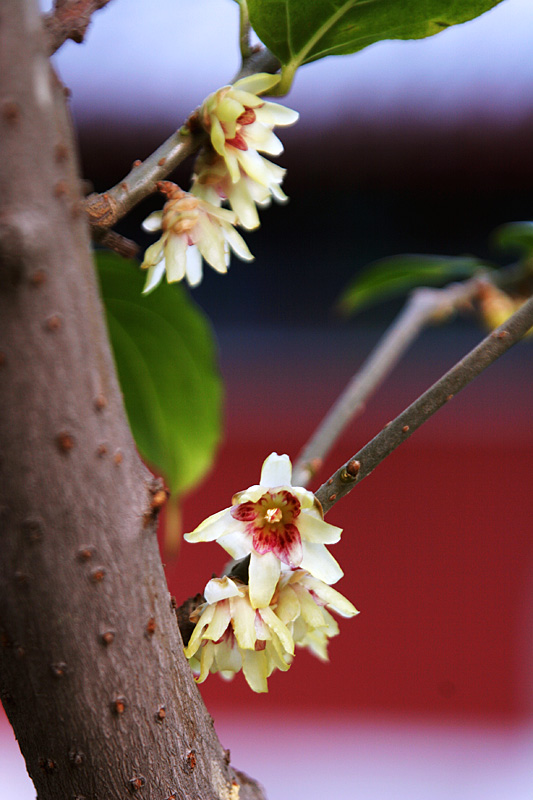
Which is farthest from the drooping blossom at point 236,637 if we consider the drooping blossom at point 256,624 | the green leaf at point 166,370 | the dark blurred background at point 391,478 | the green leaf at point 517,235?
the dark blurred background at point 391,478

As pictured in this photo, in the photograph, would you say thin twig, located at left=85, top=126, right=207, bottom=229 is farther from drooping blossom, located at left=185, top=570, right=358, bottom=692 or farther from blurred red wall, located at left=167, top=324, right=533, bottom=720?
blurred red wall, located at left=167, top=324, right=533, bottom=720

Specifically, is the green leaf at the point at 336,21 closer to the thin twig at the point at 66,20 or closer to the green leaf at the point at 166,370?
the thin twig at the point at 66,20

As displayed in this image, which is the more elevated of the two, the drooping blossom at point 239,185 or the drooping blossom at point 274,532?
the drooping blossom at point 239,185

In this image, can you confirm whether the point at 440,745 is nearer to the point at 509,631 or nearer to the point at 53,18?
the point at 509,631

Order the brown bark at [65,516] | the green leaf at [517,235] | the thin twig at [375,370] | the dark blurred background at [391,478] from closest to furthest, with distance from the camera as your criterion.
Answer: the brown bark at [65,516] → the thin twig at [375,370] → the green leaf at [517,235] → the dark blurred background at [391,478]

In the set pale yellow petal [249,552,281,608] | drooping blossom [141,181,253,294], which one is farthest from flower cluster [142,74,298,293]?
pale yellow petal [249,552,281,608]

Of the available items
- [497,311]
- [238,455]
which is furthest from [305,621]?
[238,455]

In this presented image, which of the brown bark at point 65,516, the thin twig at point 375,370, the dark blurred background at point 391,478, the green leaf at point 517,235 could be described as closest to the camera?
the brown bark at point 65,516

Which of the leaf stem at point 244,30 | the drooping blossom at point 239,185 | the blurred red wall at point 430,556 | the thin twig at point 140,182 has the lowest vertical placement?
the thin twig at point 140,182

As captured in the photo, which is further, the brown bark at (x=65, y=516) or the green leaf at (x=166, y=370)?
the green leaf at (x=166, y=370)
